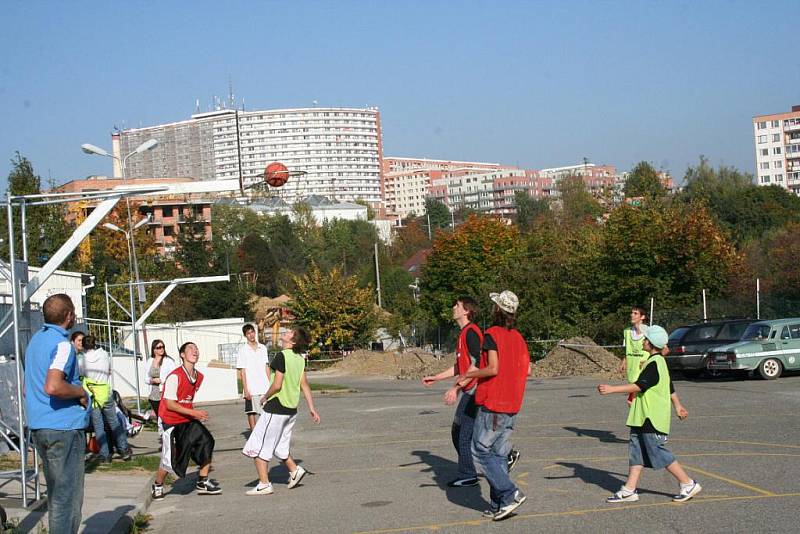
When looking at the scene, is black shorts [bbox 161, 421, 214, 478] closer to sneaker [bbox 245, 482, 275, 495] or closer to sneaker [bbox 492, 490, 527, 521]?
sneaker [bbox 245, 482, 275, 495]

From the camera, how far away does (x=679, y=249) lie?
136ft

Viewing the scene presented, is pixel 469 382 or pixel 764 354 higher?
A: pixel 469 382

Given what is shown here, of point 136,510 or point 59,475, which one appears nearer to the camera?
point 59,475

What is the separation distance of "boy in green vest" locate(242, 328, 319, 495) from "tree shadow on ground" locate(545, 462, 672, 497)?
9.87ft

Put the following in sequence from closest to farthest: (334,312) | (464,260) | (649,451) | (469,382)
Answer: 1. (649,451)
2. (469,382)
3. (334,312)
4. (464,260)

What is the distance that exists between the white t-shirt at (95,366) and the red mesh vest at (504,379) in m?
8.12

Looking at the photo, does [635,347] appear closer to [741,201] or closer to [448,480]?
[448,480]

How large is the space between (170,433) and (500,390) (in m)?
4.46

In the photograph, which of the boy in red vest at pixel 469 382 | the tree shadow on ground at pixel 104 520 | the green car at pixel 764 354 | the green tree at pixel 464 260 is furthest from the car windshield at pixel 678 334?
the green tree at pixel 464 260

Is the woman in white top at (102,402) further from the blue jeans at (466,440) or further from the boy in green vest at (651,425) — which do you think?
the boy in green vest at (651,425)

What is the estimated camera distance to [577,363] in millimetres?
32938

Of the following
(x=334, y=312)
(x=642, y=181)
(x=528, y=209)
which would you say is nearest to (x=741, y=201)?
(x=642, y=181)

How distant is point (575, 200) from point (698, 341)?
95769 millimetres

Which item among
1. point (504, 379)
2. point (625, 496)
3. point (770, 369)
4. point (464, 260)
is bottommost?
point (770, 369)
